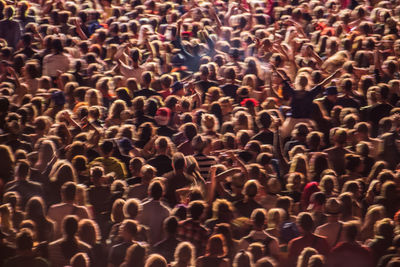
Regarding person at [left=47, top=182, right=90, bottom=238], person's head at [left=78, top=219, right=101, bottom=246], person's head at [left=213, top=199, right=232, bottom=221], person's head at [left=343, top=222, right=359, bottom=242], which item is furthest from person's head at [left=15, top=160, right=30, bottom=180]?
person's head at [left=343, top=222, right=359, bottom=242]

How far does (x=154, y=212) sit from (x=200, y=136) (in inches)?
67.4

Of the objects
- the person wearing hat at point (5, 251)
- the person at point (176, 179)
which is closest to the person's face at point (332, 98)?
the person at point (176, 179)

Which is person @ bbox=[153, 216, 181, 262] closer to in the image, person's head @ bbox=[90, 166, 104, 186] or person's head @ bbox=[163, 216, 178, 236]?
person's head @ bbox=[163, 216, 178, 236]

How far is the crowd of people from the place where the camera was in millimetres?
9766

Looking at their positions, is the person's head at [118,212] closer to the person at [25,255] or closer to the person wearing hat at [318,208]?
the person at [25,255]

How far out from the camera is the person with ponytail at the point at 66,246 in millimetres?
9562

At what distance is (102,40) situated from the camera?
1744 cm

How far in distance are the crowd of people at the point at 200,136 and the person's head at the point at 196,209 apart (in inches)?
1.4

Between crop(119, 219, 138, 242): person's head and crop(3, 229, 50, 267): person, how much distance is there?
0.87 m

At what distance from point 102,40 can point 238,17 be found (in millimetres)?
2869

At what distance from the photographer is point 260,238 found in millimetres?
9828

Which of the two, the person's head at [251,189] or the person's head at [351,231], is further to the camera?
the person's head at [251,189]

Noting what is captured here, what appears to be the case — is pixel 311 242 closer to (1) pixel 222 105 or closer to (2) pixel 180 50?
(1) pixel 222 105

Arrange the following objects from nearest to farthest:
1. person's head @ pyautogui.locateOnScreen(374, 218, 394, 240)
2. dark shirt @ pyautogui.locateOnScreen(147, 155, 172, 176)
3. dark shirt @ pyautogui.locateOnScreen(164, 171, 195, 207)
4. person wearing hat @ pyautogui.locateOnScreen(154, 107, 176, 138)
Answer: person's head @ pyautogui.locateOnScreen(374, 218, 394, 240) < dark shirt @ pyautogui.locateOnScreen(164, 171, 195, 207) < dark shirt @ pyautogui.locateOnScreen(147, 155, 172, 176) < person wearing hat @ pyautogui.locateOnScreen(154, 107, 176, 138)
